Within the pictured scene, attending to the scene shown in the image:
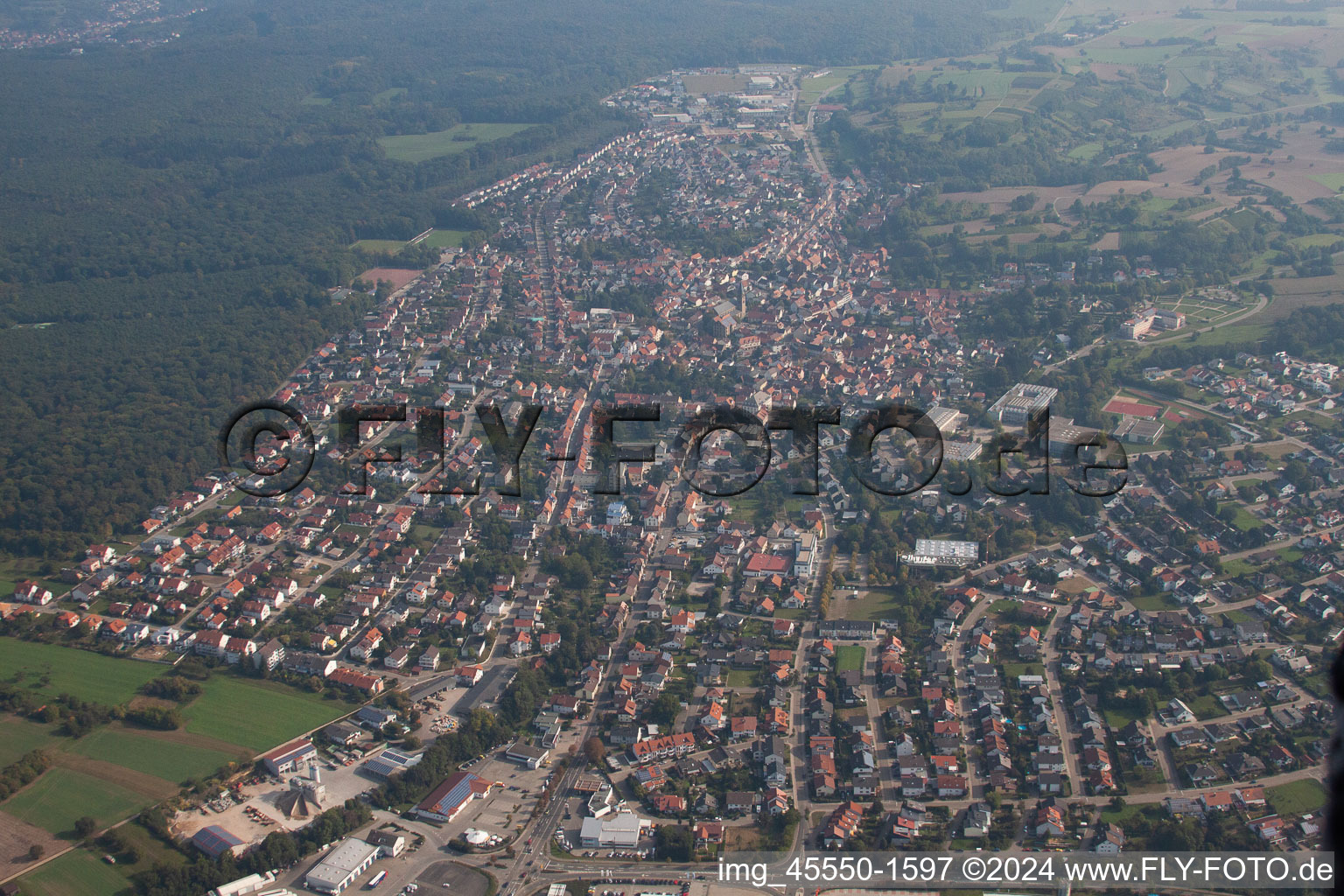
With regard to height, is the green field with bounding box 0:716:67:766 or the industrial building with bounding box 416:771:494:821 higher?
the green field with bounding box 0:716:67:766

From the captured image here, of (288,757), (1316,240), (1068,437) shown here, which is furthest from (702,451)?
(1316,240)

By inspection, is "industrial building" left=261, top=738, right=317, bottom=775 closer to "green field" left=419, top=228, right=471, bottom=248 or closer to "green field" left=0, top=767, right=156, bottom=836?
"green field" left=0, top=767, right=156, bottom=836

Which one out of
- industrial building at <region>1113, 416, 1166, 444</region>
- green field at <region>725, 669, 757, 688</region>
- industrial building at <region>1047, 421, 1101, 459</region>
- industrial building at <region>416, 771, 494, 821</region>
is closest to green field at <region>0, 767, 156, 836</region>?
industrial building at <region>416, 771, 494, 821</region>

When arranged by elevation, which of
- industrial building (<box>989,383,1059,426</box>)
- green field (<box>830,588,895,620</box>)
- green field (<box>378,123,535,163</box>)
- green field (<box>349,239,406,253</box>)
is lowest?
green field (<box>830,588,895,620</box>)

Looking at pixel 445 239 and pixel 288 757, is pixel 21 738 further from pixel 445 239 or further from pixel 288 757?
pixel 445 239

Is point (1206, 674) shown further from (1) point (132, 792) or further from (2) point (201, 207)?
(2) point (201, 207)

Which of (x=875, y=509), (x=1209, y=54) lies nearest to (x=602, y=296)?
(x=875, y=509)
